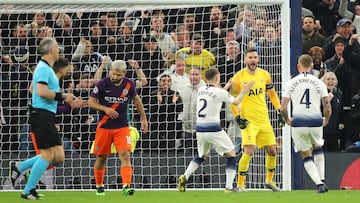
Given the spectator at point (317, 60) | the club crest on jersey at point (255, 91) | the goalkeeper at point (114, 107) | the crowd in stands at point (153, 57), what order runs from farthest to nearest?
the spectator at point (317, 60) < the crowd in stands at point (153, 57) < the club crest on jersey at point (255, 91) < the goalkeeper at point (114, 107)

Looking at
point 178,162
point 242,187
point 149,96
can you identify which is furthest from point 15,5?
point 242,187

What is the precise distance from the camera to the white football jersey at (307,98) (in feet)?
50.2

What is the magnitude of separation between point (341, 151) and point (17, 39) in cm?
619

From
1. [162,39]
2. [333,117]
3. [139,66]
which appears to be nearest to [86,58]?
[139,66]

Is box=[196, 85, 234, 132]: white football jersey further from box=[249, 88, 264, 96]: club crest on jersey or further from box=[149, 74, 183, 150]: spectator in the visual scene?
box=[149, 74, 183, 150]: spectator

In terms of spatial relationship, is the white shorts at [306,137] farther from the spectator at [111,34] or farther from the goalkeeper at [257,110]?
the spectator at [111,34]

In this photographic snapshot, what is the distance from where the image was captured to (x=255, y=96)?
658 inches

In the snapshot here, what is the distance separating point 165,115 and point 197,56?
47.6 inches

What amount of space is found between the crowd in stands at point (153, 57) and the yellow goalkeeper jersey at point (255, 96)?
1.43 meters

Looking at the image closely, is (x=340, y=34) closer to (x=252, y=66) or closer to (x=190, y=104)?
(x=190, y=104)

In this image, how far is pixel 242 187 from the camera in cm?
1659

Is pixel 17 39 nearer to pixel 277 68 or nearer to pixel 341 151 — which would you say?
pixel 277 68

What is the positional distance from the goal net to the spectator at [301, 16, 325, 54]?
1.64 meters

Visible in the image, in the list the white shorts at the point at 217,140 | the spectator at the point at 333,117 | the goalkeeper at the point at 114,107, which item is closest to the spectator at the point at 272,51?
the spectator at the point at 333,117
